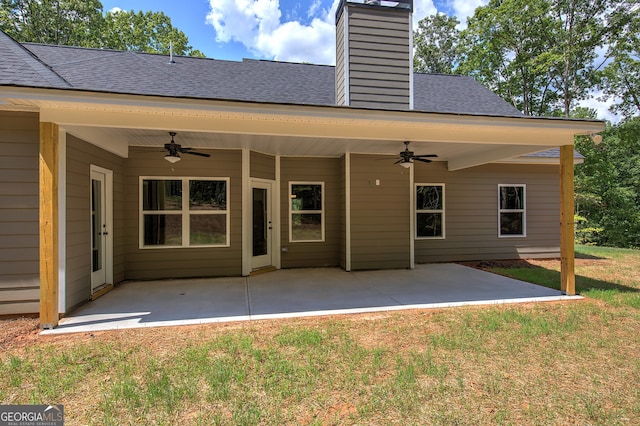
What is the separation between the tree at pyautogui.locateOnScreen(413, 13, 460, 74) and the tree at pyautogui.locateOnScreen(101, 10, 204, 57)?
14491 mm

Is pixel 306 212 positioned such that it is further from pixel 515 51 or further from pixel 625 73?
pixel 625 73

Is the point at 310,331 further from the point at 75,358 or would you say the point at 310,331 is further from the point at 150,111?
the point at 150,111

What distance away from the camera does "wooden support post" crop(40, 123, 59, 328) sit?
367 cm

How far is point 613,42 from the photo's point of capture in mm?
14406

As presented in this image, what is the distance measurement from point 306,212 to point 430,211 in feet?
10.1

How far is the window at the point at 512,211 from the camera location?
8680 mm

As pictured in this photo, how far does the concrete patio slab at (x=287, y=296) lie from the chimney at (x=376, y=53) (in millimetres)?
3268

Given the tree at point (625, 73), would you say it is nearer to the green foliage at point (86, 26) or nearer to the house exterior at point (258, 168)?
the house exterior at point (258, 168)

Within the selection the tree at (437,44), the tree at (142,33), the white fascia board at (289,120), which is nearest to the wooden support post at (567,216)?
the white fascia board at (289,120)

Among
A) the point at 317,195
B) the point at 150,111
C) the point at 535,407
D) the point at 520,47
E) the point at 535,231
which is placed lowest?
the point at 535,407

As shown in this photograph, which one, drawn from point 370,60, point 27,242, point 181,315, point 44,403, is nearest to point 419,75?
point 370,60

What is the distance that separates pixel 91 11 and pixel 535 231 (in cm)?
2243

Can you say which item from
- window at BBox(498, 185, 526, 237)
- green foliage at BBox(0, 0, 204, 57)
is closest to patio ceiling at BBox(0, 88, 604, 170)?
window at BBox(498, 185, 526, 237)

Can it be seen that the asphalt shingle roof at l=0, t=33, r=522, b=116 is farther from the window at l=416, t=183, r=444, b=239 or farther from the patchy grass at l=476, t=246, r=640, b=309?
the patchy grass at l=476, t=246, r=640, b=309
